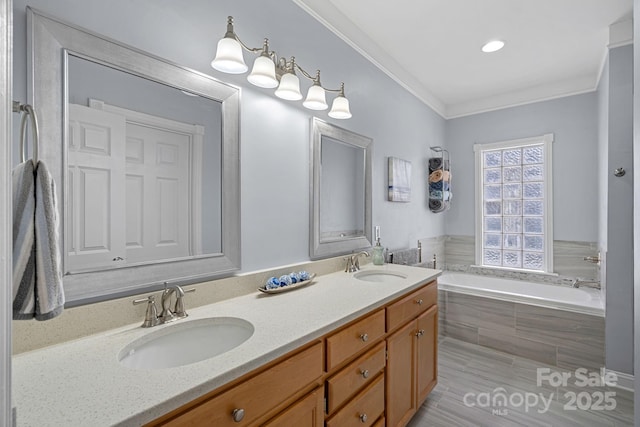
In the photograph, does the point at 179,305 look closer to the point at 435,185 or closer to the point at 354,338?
the point at 354,338

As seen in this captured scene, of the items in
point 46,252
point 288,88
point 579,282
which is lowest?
point 579,282

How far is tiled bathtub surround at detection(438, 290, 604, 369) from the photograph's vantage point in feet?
8.04

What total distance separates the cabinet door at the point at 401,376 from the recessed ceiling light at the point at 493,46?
237cm

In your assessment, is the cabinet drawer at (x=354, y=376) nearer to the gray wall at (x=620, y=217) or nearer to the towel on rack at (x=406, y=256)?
the towel on rack at (x=406, y=256)

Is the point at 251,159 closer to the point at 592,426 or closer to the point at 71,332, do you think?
the point at 71,332

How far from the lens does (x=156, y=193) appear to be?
118cm

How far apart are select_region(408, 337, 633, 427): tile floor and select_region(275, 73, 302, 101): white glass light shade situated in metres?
2.10

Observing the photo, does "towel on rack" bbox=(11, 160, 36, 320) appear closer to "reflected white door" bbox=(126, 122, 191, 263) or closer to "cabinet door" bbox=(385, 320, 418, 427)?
"reflected white door" bbox=(126, 122, 191, 263)

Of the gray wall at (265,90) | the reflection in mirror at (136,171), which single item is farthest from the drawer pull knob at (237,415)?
the gray wall at (265,90)

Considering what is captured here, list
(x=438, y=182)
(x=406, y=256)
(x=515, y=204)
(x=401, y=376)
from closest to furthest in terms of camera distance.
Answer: (x=401, y=376) → (x=406, y=256) → (x=438, y=182) → (x=515, y=204)

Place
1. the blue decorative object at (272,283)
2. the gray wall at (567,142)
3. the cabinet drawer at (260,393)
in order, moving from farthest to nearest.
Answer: the gray wall at (567,142)
the blue decorative object at (272,283)
the cabinet drawer at (260,393)

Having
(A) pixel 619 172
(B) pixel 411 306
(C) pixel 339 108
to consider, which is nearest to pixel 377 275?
(B) pixel 411 306

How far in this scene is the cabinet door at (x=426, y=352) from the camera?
6.03 ft

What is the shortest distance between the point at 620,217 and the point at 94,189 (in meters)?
3.32
